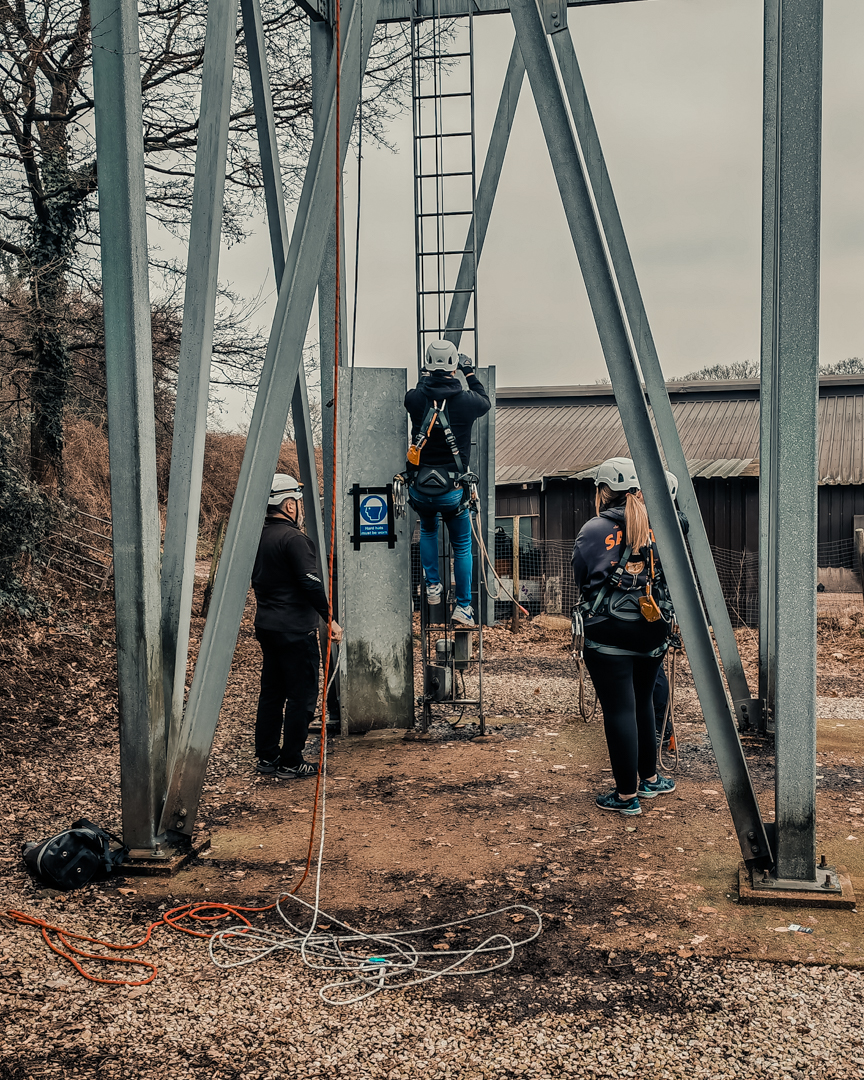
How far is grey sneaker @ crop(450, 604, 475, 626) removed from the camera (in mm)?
8297

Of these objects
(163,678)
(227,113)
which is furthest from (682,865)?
(227,113)

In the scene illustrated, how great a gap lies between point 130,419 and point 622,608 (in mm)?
3032

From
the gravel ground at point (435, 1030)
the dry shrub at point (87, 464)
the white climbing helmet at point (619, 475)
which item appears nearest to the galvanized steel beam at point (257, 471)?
the gravel ground at point (435, 1030)

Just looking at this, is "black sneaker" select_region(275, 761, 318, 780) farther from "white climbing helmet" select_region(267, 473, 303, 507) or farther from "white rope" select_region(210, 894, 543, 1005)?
"white rope" select_region(210, 894, 543, 1005)

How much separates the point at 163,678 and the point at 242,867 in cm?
115

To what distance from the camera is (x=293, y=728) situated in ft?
23.1

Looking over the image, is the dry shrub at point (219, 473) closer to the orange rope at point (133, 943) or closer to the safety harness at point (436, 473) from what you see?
the safety harness at point (436, 473)

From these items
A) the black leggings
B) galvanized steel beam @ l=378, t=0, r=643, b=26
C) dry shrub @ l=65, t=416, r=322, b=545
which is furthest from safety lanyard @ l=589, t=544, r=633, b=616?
dry shrub @ l=65, t=416, r=322, b=545

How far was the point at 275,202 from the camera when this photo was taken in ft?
24.1

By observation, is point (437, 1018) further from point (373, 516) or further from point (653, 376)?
point (653, 376)

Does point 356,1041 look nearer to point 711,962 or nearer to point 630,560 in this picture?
point 711,962

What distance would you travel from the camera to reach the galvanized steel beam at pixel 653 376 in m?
7.62

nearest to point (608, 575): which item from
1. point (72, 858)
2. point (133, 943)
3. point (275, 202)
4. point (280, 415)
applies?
point (280, 415)

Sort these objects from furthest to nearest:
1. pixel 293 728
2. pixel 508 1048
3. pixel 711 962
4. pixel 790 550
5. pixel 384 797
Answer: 1. pixel 293 728
2. pixel 384 797
3. pixel 790 550
4. pixel 711 962
5. pixel 508 1048
